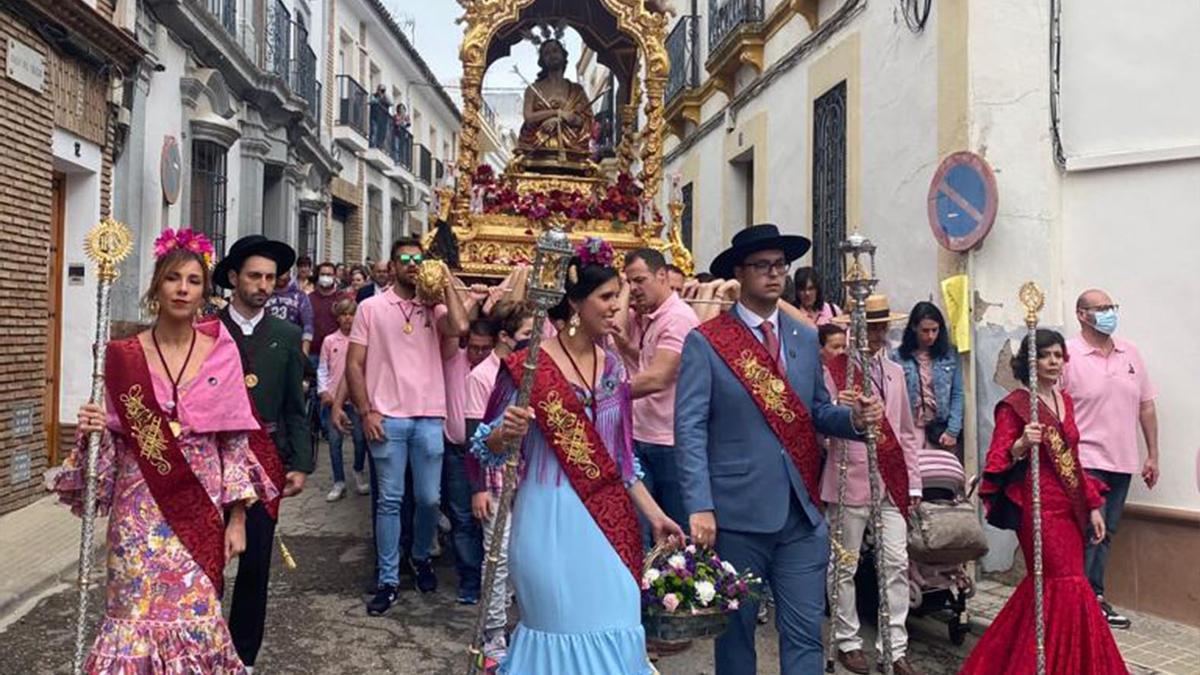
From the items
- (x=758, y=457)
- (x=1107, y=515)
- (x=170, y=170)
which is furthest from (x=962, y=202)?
(x=170, y=170)

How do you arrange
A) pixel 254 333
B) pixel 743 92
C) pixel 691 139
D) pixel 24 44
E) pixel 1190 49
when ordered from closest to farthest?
pixel 254 333 → pixel 1190 49 → pixel 24 44 → pixel 743 92 → pixel 691 139

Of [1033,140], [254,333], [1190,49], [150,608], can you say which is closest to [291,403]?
[254,333]

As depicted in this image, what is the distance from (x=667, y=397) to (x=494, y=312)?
1397mm

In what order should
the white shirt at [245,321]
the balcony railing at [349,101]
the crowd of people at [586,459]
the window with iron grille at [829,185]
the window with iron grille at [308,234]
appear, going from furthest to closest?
1. the balcony railing at [349,101]
2. the window with iron grille at [308,234]
3. the window with iron grille at [829,185]
4. the white shirt at [245,321]
5. the crowd of people at [586,459]

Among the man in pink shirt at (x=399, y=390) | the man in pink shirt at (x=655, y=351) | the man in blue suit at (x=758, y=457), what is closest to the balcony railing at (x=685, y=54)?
the man in pink shirt at (x=399, y=390)

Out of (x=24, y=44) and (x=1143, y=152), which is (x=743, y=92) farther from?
(x=24, y=44)

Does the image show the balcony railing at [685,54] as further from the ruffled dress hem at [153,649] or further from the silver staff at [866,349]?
the ruffled dress hem at [153,649]

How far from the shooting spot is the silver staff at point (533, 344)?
3.33m

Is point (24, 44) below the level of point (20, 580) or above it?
above

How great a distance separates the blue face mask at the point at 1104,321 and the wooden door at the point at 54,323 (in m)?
8.26

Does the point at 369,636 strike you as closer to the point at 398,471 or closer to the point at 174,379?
the point at 398,471

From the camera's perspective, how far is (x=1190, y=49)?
644 centimetres

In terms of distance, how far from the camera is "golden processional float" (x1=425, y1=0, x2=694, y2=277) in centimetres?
794

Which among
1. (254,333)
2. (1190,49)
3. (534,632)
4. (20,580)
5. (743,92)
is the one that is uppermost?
(743,92)
